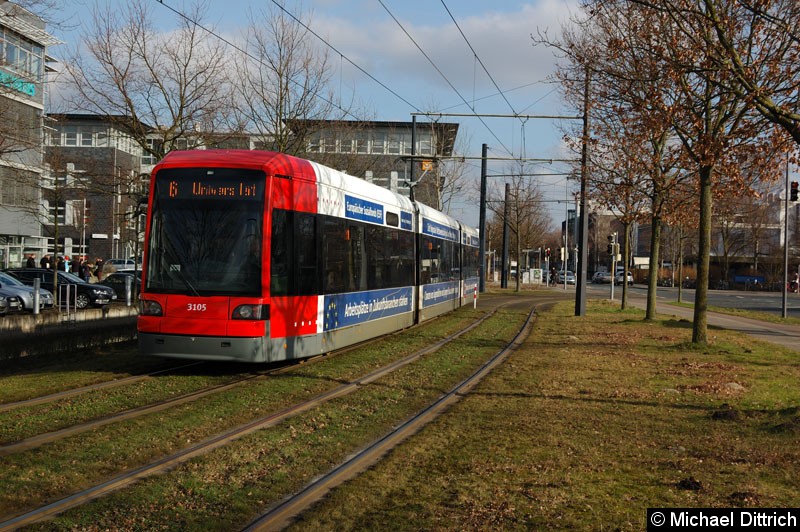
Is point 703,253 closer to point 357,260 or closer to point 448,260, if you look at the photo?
point 357,260

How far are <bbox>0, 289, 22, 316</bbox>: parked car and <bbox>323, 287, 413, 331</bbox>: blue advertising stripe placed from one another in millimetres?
12852

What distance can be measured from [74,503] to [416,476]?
2634 mm

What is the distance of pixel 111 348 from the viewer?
53.2 feet

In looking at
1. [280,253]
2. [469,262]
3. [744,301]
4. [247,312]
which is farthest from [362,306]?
[744,301]

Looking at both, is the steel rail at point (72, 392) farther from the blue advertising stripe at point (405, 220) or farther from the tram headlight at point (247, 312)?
the blue advertising stripe at point (405, 220)

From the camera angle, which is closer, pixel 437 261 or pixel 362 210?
pixel 362 210

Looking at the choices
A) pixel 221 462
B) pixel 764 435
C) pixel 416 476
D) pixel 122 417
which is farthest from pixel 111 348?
pixel 764 435

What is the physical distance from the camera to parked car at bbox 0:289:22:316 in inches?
920

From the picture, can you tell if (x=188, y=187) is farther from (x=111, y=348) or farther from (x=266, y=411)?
(x=111, y=348)

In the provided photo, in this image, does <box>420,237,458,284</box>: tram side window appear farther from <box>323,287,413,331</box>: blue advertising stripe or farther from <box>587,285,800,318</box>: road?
<box>587,285,800,318</box>: road

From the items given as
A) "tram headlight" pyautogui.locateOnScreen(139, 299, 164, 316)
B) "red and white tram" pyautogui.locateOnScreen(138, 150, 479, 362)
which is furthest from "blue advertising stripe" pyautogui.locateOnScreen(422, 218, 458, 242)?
"tram headlight" pyautogui.locateOnScreen(139, 299, 164, 316)

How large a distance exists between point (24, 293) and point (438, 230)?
13.2 meters

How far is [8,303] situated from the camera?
23.7 metres

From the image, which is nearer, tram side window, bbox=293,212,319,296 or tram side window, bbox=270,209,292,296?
tram side window, bbox=270,209,292,296
